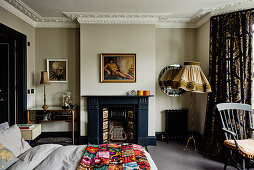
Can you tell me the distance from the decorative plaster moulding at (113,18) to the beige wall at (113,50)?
13 cm

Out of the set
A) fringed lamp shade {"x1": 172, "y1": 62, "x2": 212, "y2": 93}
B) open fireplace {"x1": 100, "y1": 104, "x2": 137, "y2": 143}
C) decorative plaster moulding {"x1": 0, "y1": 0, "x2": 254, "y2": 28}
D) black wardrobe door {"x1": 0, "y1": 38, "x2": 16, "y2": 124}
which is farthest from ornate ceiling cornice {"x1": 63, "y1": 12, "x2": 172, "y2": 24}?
open fireplace {"x1": 100, "y1": 104, "x2": 137, "y2": 143}

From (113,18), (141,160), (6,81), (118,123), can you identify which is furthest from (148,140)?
(6,81)

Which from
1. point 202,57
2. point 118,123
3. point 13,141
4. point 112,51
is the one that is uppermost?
point 112,51

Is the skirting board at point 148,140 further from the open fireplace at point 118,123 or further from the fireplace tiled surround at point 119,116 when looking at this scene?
the open fireplace at point 118,123

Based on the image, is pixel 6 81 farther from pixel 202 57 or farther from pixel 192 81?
pixel 202 57

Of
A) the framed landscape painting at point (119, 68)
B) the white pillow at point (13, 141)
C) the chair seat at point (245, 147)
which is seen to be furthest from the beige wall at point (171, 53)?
the white pillow at point (13, 141)

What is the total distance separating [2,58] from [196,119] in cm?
477

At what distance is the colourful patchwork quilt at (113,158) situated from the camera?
1.45 metres

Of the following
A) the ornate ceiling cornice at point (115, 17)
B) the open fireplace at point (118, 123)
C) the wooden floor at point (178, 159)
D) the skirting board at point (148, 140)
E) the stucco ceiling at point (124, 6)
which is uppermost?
the stucco ceiling at point (124, 6)

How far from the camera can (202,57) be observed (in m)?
3.61

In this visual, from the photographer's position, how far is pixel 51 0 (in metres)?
2.83

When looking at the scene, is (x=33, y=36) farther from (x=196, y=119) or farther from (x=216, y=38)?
(x=196, y=119)

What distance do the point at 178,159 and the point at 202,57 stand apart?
230 centimetres

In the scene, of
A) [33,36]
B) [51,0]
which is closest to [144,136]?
[51,0]
